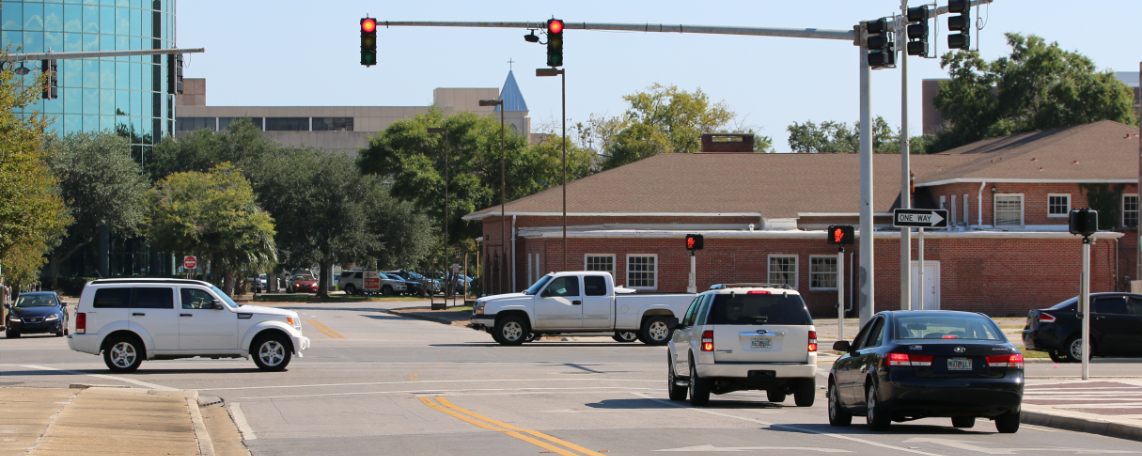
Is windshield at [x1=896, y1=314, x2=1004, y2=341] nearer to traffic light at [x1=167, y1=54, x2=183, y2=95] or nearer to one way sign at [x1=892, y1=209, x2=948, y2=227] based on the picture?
one way sign at [x1=892, y1=209, x2=948, y2=227]

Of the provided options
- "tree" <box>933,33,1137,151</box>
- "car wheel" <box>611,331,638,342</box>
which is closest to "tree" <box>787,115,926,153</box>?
"tree" <box>933,33,1137,151</box>

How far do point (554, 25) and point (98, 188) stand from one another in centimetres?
6133

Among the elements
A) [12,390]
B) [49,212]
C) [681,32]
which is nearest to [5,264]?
[49,212]

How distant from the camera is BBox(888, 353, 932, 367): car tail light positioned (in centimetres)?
1234

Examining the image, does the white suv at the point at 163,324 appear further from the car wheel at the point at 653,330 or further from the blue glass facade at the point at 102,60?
the blue glass facade at the point at 102,60

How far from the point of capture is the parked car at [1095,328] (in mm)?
24219

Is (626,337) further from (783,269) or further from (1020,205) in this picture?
(1020,205)

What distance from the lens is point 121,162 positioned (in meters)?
74.1

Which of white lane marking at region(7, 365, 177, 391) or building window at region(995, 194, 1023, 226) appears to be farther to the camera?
building window at region(995, 194, 1023, 226)

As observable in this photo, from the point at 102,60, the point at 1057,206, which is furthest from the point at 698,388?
the point at 102,60

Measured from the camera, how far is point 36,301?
34.9 meters

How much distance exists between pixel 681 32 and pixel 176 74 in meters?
10.3

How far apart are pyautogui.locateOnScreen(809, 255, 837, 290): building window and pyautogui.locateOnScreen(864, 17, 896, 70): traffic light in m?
27.6

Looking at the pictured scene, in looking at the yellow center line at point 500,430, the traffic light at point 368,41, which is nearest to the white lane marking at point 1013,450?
the yellow center line at point 500,430
